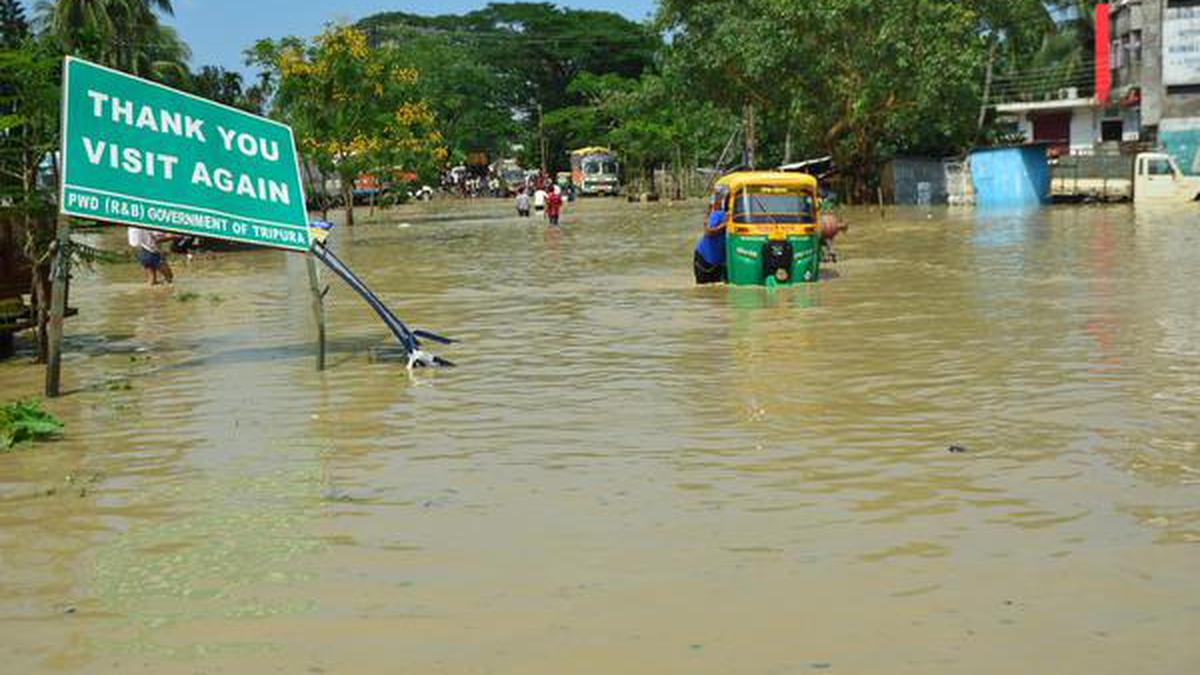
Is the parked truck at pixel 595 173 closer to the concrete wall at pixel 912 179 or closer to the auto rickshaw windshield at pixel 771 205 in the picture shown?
the concrete wall at pixel 912 179

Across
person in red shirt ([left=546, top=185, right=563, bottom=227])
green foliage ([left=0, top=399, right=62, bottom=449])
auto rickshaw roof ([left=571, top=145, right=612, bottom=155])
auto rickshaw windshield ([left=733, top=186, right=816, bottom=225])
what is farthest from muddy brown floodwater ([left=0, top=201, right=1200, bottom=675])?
auto rickshaw roof ([left=571, top=145, right=612, bottom=155])

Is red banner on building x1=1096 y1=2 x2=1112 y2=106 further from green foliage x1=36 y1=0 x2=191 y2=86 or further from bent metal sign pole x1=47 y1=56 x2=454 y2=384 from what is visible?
bent metal sign pole x1=47 y1=56 x2=454 y2=384

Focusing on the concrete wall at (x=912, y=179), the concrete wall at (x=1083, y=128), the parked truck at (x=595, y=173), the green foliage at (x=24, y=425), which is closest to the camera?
the green foliage at (x=24, y=425)

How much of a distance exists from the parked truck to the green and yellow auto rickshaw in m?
65.5

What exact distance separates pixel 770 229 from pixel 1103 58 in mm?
43168

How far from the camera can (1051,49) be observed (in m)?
68.4

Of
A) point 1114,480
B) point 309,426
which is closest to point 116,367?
point 309,426

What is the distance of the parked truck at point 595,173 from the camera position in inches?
3396

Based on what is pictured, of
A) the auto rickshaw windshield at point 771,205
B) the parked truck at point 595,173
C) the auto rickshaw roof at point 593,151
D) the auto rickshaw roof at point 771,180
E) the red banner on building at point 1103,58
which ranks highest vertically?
the red banner on building at point 1103,58

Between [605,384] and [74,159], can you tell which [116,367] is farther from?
[605,384]

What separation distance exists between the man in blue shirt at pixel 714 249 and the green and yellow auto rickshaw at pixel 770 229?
425mm

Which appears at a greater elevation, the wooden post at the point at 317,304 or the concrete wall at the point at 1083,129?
the concrete wall at the point at 1083,129

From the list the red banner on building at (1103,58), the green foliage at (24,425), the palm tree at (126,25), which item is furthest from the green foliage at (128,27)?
the green foliage at (24,425)

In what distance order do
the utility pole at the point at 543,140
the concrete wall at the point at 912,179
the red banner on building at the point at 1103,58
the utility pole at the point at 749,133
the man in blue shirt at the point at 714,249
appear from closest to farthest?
1. the man in blue shirt at the point at 714,249
2. the concrete wall at the point at 912,179
3. the utility pole at the point at 749,133
4. the red banner on building at the point at 1103,58
5. the utility pole at the point at 543,140
